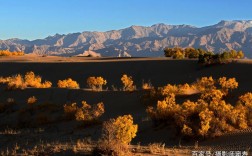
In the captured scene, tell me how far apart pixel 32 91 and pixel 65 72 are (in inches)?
778

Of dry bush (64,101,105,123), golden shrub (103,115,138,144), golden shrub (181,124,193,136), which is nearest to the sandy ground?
golden shrub (181,124,193,136)

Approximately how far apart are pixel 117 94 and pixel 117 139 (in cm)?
1415

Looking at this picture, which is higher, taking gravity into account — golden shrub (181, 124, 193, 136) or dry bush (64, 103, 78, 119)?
golden shrub (181, 124, 193, 136)

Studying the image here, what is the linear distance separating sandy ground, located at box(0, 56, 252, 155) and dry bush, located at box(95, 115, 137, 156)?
1.91m

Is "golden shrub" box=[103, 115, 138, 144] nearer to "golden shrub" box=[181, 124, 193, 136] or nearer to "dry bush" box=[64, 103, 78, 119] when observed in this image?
"golden shrub" box=[181, 124, 193, 136]

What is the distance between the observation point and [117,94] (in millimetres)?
26172

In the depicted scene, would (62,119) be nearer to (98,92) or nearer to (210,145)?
(98,92)

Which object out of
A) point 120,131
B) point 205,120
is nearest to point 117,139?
point 120,131

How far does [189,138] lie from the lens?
14.3 m

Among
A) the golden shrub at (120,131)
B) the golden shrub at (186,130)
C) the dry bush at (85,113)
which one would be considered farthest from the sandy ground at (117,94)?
the golden shrub at (120,131)

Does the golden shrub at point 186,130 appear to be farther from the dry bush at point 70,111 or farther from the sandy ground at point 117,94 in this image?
the dry bush at point 70,111

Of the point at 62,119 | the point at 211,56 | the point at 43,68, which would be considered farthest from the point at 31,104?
the point at 43,68

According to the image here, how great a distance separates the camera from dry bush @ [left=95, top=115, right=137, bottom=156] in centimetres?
1098

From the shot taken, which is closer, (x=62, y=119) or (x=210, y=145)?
(x=210, y=145)
